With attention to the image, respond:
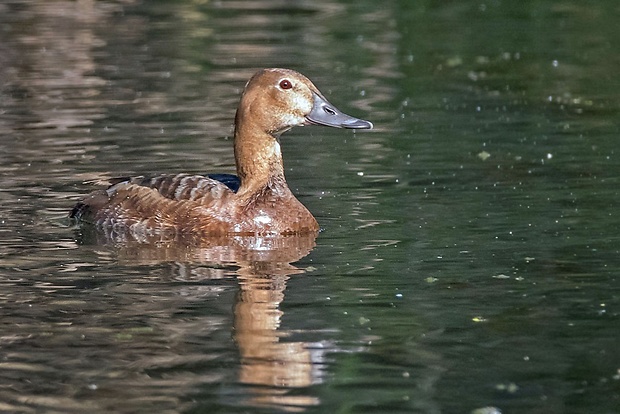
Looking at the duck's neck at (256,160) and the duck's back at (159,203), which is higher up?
the duck's neck at (256,160)

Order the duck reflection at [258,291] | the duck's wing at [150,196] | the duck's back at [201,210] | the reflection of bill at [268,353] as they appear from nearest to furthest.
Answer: the reflection of bill at [268,353], the duck reflection at [258,291], the duck's back at [201,210], the duck's wing at [150,196]

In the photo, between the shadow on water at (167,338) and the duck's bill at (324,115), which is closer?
the shadow on water at (167,338)

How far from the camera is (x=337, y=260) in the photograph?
9.71 m

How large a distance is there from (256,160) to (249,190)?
0.23m

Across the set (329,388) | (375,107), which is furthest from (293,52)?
(329,388)

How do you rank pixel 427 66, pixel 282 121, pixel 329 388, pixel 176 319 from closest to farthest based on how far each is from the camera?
pixel 329 388, pixel 176 319, pixel 282 121, pixel 427 66

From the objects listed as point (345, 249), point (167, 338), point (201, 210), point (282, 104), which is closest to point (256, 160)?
point (282, 104)

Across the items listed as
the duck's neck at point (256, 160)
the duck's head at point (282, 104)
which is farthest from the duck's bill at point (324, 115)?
the duck's neck at point (256, 160)

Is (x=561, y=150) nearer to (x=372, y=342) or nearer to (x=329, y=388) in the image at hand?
(x=372, y=342)

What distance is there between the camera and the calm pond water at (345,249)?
7.13 m

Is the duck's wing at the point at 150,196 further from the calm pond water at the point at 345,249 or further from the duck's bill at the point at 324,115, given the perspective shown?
the duck's bill at the point at 324,115

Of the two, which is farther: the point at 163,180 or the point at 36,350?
the point at 163,180

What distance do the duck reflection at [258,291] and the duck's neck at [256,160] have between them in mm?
A: 457

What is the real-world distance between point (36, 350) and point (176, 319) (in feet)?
2.92
